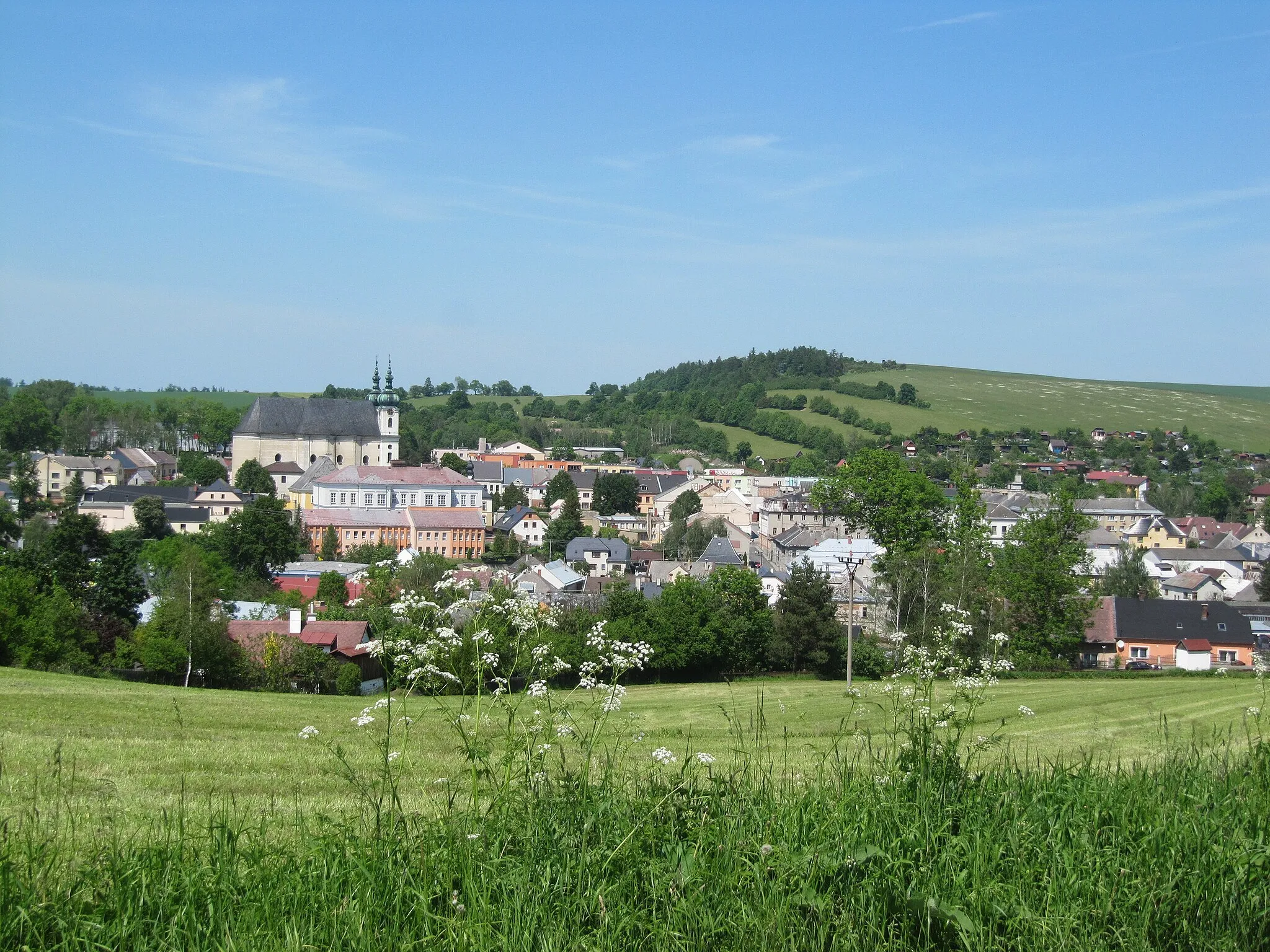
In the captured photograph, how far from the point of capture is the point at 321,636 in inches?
1189

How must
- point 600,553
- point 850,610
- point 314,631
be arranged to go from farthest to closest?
1. point 600,553
2. point 314,631
3. point 850,610

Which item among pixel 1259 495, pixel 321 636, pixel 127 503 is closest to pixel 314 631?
pixel 321 636

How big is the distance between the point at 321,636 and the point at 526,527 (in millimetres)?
55611

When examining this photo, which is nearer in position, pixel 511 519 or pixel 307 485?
pixel 511 519

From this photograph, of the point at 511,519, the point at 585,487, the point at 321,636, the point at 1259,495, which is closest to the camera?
the point at 321,636

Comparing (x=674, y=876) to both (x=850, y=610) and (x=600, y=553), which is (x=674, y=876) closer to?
(x=850, y=610)

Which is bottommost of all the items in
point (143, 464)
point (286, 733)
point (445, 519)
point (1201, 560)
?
point (1201, 560)

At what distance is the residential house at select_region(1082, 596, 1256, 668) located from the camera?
1604 inches

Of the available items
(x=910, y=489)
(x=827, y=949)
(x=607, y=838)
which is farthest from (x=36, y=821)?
(x=910, y=489)

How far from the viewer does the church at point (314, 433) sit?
104312 millimetres

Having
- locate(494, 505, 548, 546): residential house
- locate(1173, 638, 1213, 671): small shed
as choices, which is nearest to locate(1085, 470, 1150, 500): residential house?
locate(494, 505, 548, 546): residential house

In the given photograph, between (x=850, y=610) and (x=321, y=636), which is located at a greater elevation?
(x=850, y=610)

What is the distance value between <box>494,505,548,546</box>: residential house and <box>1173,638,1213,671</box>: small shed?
50.6 metres

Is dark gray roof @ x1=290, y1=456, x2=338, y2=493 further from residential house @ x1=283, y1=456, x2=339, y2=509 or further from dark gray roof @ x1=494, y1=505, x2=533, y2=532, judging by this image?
dark gray roof @ x1=494, y1=505, x2=533, y2=532
